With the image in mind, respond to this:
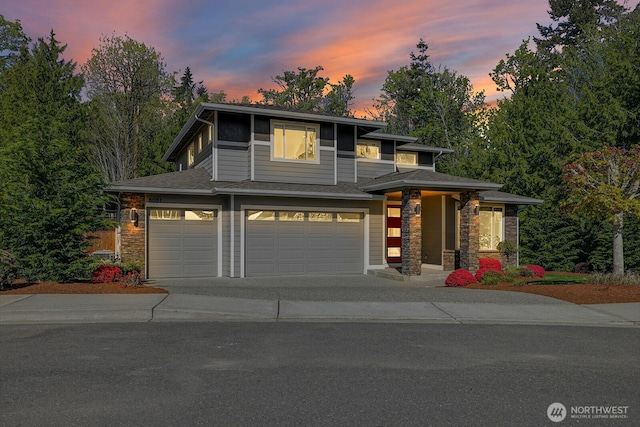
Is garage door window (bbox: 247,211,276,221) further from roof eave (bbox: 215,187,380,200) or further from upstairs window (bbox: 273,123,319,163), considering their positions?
upstairs window (bbox: 273,123,319,163)

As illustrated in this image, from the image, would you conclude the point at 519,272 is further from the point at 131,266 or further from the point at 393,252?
the point at 131,266

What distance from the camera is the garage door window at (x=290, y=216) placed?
18078mm

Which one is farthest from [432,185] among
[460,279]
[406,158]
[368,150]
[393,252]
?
[406,158]

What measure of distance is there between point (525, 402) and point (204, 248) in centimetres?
Result: 1406

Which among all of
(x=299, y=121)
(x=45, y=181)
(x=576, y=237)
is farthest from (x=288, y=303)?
(x=576, y=237)

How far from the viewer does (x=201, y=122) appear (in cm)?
2011

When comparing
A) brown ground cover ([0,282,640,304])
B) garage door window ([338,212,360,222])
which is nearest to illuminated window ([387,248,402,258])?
garage door window ([338,212,360,222])

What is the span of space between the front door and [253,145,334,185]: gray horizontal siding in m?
2.93

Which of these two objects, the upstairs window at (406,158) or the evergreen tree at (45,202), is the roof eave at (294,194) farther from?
the upstairs window at (406,158)

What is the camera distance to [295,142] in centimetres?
1923

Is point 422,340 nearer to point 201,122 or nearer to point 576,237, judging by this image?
point 201,122

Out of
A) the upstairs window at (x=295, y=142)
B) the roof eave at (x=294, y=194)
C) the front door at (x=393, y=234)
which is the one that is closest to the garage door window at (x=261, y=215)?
the roof eave at (x=294, y=194)

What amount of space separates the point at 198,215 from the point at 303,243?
4.07 m

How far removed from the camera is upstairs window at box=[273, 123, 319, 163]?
18.8 m
